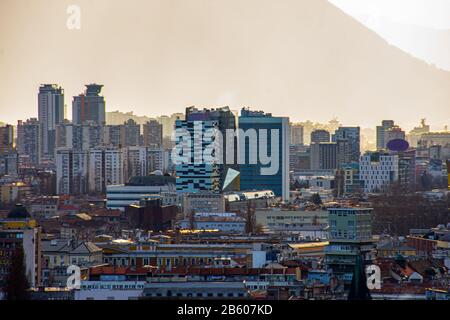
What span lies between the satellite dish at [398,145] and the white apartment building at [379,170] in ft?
7.38

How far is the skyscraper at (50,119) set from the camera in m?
39.5

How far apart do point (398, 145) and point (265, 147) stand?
12.8 ft

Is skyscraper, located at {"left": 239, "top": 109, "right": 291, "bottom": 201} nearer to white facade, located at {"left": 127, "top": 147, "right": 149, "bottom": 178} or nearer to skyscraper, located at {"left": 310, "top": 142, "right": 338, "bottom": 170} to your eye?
white facade, located at {"left": 127, "top": 147, "right": 149, "bottom": 178}

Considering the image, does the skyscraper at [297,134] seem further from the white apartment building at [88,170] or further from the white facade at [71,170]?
the white facade at [71,170]

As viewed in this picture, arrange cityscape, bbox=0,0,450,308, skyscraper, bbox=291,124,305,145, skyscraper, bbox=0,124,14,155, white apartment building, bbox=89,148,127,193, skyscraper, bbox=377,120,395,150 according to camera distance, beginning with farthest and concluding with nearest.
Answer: skyscraper, bbox=291,124,305,145, skyscraper, bbox=377,120,395,150, skyscraper, bbox=0,124,14,155, white apartment building, bbox=89,148,127,193, cityscape, bbox=0,0,450,308

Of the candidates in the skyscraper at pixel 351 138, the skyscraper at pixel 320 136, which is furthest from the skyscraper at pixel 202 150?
the skyscraper at pixel 320 136

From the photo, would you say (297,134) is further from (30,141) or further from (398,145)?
(398,145)

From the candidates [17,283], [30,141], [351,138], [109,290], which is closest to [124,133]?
[30,141]

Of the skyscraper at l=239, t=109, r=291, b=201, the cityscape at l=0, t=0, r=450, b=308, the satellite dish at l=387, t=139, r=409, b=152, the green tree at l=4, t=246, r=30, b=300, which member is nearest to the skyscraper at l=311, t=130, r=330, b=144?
the cityscape at l=0, t=0, r=450, b=308

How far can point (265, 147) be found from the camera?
3409 centimetres

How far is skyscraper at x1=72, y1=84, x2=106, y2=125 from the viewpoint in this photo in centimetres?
4169

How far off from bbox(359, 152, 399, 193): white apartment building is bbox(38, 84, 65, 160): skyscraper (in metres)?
7.74

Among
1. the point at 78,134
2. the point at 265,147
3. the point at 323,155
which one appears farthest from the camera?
the point at 323,155
